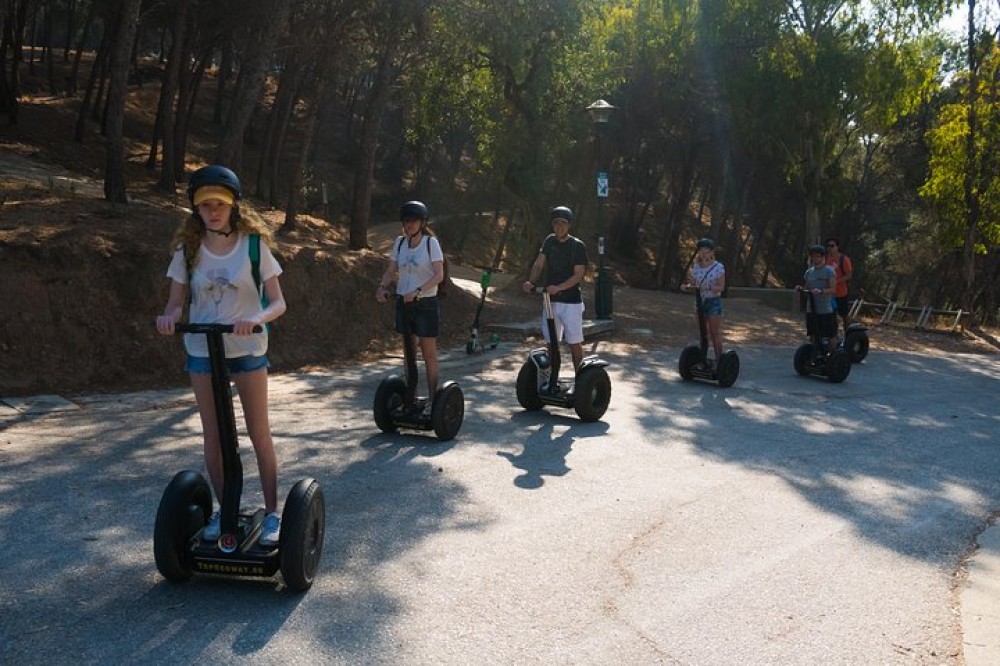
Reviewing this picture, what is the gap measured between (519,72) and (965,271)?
494 inches

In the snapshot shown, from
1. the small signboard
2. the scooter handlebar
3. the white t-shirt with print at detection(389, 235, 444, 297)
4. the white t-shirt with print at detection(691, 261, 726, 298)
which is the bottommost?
the white t-shirt with print at detection(691, 261, 726, 298)

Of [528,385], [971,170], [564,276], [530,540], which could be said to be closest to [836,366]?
[564,276]

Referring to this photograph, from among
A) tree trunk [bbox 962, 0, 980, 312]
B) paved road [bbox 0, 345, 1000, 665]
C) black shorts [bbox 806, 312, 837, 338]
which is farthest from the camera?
tree trunk [bbox 962, 0, 980, 312]

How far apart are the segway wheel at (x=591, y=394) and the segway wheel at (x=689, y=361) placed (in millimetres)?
3399

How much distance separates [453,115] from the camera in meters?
29.3

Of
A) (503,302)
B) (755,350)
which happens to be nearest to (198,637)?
(755,350)

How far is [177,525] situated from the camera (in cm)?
470

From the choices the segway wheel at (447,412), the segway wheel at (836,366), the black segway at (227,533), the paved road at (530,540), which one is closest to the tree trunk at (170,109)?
the paved road at (530,540)

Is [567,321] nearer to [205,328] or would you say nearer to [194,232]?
[194,232]

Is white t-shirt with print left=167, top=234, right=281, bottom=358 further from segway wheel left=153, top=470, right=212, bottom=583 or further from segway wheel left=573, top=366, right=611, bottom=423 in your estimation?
segway wheel left=573, top=366, right=611, bottom=423

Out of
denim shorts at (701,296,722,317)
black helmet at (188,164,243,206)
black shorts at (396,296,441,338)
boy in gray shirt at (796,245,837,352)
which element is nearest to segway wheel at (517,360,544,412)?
black shorts at (396,296,441,338)

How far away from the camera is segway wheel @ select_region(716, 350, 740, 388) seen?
1297 cm

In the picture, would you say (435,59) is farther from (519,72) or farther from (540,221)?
(540,221)

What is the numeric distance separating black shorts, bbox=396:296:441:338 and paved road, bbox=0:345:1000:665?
937 mm
